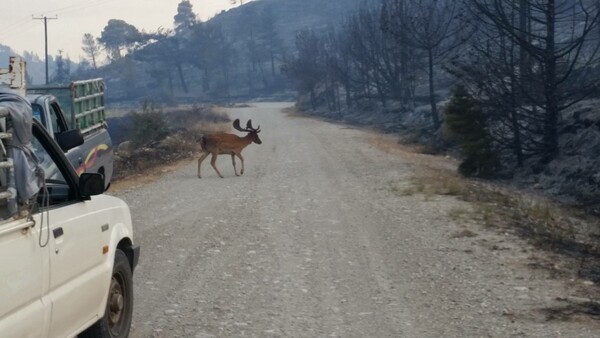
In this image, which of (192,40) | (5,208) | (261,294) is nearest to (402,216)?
(261,294)

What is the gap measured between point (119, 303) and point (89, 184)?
127 centimetres

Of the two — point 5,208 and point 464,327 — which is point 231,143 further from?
point 5,208

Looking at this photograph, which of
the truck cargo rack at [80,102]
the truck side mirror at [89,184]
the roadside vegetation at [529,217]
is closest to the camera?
the truck side mirror at [89,184]

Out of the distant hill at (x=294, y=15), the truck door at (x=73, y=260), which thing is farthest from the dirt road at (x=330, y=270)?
the distant hill at (x=294, y=15)

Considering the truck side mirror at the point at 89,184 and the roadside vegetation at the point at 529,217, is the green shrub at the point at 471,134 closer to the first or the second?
the roadside vegetation at the point at 529,217

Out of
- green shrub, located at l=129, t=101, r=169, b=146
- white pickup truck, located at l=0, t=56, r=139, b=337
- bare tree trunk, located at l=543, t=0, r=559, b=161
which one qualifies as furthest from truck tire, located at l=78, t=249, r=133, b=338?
green shrub, located at l=129, t=101, r=169, b=146

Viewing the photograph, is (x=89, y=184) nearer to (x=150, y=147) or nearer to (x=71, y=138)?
(x=71, y=138)

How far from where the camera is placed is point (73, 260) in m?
4.98

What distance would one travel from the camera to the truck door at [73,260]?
4.70 m

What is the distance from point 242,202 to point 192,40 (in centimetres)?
11499

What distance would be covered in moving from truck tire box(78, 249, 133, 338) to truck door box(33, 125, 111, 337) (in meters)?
0.27

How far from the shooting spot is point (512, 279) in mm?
8609

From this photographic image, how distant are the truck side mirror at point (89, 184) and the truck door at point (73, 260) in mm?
118

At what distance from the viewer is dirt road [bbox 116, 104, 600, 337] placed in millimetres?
6941
